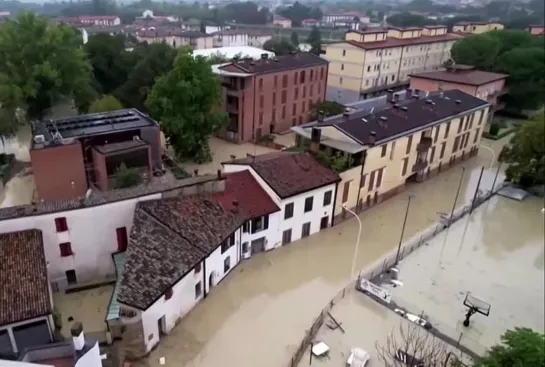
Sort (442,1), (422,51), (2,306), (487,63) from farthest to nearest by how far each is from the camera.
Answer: (442,1), (422,51), (487,63), (2,306)

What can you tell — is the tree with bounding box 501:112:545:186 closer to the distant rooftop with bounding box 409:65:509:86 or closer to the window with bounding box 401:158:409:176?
the window with bounding box 401:158:409:176

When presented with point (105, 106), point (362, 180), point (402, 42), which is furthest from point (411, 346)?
point (402, 42)

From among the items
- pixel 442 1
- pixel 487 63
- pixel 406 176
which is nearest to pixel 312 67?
pixel 406 176

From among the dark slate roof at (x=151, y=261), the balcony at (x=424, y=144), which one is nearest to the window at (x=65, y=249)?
the dark slate roof at (x=151, y=261)

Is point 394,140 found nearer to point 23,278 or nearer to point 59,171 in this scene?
point 59,171

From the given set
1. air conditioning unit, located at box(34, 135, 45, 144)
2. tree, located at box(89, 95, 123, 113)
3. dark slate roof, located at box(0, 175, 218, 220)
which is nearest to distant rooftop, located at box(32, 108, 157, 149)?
air conditioning unit, located at box(34, 135, 45, 144)

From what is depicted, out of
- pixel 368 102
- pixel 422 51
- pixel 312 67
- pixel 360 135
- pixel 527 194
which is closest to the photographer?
pixel 360 135

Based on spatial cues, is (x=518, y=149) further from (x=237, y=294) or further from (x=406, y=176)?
(x=237, y=294)
